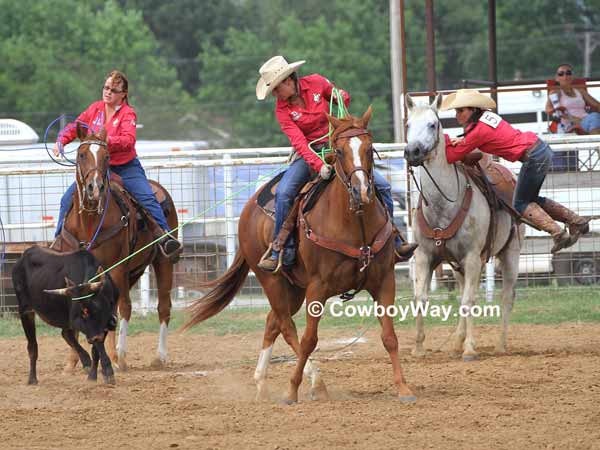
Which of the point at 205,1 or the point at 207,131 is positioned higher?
the point at 205,1

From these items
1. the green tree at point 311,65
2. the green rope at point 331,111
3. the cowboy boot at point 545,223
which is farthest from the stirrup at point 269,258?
the green tree at point 311,65

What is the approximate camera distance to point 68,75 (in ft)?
151

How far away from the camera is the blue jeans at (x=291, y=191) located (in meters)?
8.63

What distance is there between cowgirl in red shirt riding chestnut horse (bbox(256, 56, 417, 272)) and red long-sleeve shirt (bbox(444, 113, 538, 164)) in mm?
1600

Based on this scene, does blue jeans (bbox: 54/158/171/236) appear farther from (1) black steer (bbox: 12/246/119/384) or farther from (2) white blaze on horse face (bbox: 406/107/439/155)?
(2) white blaze on horse face (bbox: 406/107/439/155)

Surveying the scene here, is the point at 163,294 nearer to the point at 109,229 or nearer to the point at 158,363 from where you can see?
the point at 158,363

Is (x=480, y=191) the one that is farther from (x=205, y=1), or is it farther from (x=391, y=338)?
(x=205, y=1)

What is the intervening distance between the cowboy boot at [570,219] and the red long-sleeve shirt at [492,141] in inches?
31.5

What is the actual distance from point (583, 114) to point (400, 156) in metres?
4.23

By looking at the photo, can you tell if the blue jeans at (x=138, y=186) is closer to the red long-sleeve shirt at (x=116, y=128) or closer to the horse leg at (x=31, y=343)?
the red long-sleeve shirt at (x=116, y=128)

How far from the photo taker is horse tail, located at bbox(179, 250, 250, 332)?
9773 mm

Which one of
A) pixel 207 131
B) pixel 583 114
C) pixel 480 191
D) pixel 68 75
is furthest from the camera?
pixel 207 131

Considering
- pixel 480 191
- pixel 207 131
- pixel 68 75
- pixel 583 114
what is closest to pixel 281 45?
pixel 207 131

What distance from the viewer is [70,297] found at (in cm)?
908
